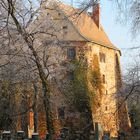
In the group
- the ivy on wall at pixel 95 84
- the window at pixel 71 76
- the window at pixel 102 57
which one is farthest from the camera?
the window at pixel 102 57

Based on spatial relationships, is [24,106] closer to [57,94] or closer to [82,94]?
[57,94]

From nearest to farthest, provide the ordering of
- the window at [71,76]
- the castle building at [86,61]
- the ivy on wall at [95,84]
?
the castle building at [86,61] → the window at [71,76] → the ivy on wall at [95,84]

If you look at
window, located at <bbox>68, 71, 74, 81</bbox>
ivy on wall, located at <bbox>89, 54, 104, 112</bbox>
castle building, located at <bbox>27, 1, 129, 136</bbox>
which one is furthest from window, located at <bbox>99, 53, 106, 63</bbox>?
window, located at <bbox>68, 71, 74, 81</bbox>

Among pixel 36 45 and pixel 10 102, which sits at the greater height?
pixel 36 45

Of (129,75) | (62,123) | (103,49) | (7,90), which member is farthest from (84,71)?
(129,75)

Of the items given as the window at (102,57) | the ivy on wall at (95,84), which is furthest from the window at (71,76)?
the window at (102,57)

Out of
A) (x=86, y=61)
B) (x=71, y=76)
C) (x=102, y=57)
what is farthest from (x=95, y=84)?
(x=71, y=76)

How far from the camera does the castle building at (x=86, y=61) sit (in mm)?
27078

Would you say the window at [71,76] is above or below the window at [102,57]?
below

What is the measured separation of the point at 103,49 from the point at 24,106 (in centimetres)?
2136

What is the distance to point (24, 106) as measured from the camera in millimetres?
34375

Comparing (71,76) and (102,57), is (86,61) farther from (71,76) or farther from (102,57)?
(102,57)

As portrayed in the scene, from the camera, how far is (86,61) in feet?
151

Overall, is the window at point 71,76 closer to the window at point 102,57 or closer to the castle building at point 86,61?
the castle building at point 86,61
